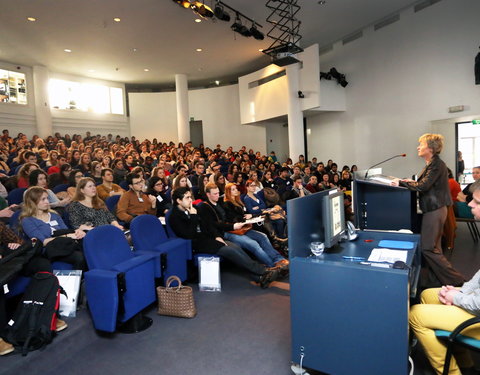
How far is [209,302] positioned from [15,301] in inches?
66.7

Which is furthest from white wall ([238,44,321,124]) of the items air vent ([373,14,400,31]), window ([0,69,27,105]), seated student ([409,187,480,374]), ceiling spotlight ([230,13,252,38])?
seated student ([409,187,480,374])

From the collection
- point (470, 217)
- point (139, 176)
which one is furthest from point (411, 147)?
point (139, 176)

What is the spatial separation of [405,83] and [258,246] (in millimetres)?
7849

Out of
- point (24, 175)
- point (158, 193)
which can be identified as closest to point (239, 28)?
point (158, 193)

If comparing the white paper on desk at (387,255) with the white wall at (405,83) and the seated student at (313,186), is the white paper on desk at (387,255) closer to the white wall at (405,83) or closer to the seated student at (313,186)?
the seated student at (313,186)

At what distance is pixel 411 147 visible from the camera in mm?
9422

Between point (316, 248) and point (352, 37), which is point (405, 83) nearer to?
point (352, 37)

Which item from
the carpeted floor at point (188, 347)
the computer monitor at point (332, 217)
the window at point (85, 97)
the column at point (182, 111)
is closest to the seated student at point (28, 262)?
the carpeted floor at point (188, 347)

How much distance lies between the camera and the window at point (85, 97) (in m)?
13.8

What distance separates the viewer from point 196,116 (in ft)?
54.1

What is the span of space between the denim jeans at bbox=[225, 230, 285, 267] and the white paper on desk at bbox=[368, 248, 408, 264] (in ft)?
5.85

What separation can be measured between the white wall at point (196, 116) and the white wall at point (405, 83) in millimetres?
4952

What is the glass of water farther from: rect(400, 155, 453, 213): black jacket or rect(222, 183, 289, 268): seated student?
rect(222, 183, 289, 268): seated student

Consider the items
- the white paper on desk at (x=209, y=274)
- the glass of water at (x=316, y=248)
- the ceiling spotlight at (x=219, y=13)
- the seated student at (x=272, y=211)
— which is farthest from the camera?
the ceiling spotlight at (x=219, y=13)
